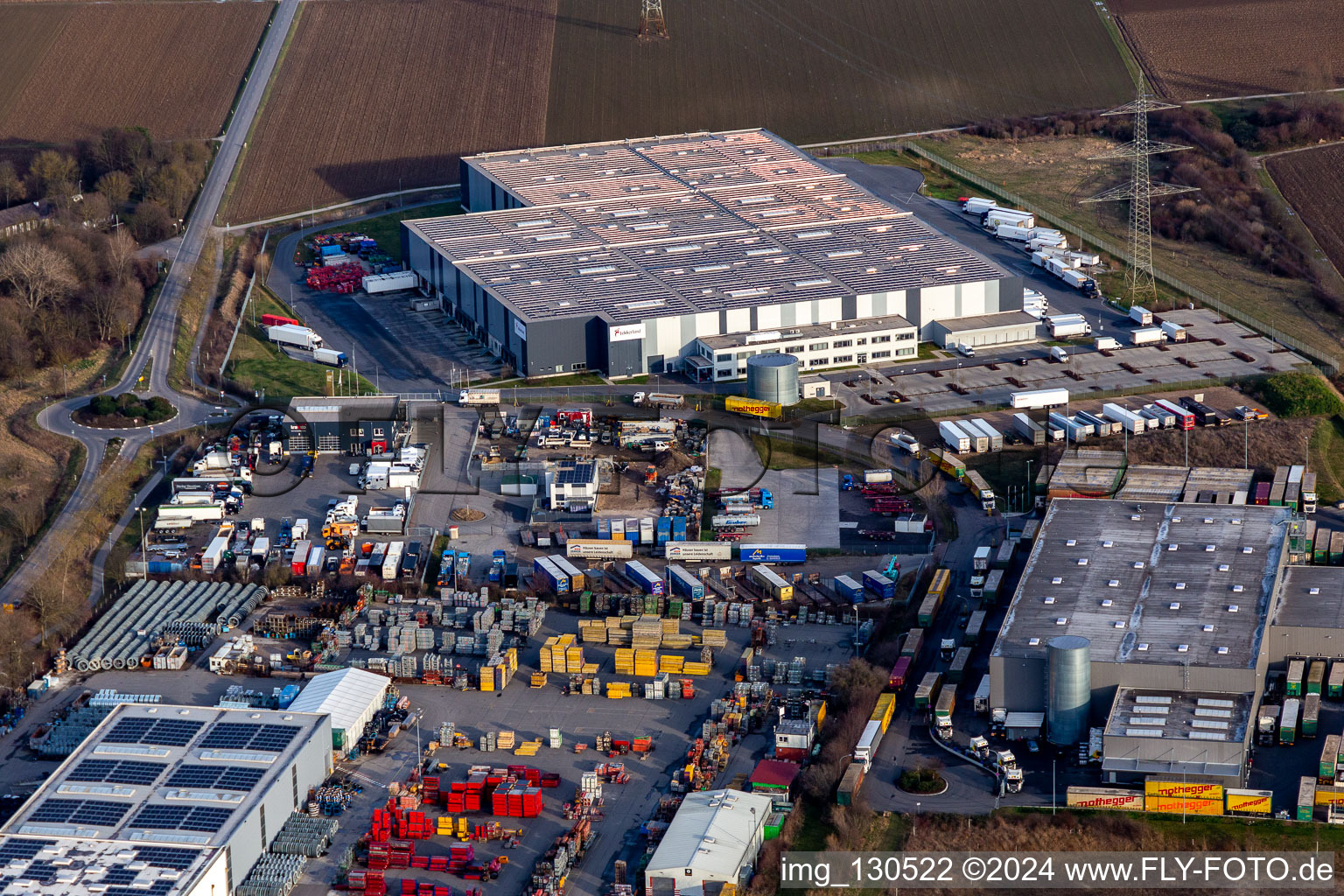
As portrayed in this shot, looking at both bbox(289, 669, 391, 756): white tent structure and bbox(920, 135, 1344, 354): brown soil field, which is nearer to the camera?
bbox(289, 669, 391, 756): white tent structure

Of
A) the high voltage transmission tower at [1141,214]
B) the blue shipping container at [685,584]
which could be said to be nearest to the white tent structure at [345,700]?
the blue shipping container at [685,584]

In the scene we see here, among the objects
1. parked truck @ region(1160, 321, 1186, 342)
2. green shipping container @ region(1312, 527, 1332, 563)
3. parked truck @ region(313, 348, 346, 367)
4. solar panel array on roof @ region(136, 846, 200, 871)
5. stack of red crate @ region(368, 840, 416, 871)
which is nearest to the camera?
solar panel array on roof @ region(136, 846, 200, 871)

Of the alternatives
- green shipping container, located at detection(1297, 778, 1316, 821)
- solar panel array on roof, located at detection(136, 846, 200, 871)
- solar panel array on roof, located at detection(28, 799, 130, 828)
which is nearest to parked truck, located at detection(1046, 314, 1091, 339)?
green shipping container, located at detection(1297, 778, 1316, 821)

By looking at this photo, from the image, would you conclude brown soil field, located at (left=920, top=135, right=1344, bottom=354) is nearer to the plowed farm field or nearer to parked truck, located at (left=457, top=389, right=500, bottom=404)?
the plowed farm field

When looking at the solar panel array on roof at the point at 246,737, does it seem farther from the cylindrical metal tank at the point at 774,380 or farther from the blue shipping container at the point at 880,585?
the cylindrical metal tank at the point at 774,380

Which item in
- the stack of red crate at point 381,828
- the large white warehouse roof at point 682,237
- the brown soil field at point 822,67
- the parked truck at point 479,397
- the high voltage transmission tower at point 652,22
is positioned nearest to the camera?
the stack of red crate at point 381,828

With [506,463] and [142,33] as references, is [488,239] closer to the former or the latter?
[506,463]
